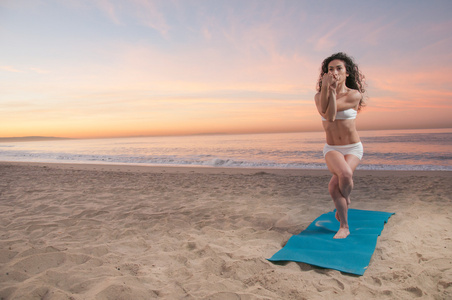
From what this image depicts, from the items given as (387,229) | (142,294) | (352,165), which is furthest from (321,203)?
(142,294)

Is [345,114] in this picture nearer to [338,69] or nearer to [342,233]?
[338,69]

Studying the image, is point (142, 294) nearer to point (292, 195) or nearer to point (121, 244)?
point (121, 244)

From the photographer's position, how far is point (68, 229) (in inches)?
154

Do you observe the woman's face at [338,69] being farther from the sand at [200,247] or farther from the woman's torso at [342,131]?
the sand at [200,247]

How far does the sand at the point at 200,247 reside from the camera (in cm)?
233

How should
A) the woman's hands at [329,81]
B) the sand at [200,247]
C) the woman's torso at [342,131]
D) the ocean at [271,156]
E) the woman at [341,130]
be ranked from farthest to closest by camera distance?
the ocean at [271,156] → the woman's torso at [342,131] → the woman at [341,130] → the woman's hands at [329,81] → the sand at [200,247]

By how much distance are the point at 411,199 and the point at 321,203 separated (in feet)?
5.81

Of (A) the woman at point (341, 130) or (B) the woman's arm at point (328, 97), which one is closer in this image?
(B) the woman's arm at point (328, 97)

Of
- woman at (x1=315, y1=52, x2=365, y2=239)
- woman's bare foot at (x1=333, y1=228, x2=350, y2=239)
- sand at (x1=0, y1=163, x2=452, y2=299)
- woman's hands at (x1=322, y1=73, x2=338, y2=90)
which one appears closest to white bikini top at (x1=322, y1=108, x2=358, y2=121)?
woman at (x1=315, y1=52, x2=365, y2=239)

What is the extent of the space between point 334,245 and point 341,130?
52.3 inches

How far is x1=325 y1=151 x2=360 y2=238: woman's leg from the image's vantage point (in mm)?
3273

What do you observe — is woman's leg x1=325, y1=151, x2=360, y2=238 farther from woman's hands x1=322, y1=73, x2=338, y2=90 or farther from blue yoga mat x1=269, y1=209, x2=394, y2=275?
woman's hands x1=322, y1=73, x2=338, y2=90

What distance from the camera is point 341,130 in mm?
3391

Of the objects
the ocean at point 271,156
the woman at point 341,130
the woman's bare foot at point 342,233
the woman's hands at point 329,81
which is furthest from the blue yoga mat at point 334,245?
the ocean at point 271,156
